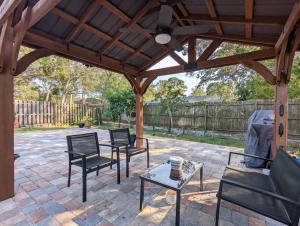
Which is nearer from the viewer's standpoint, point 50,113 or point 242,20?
point 242,20

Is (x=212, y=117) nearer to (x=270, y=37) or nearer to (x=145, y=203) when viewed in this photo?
(x=270, y=37)

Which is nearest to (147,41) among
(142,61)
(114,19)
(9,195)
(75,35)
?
(142,61)

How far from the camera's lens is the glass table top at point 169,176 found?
195 centimetres

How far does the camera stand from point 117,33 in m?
3.52

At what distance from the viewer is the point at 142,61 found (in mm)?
4902

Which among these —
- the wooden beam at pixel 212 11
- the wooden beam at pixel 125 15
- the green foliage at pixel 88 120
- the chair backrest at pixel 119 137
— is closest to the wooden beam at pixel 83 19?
the wooden beam at pixel 125 15

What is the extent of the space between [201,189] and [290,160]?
1310 mm

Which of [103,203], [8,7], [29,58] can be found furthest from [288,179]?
[29,58]

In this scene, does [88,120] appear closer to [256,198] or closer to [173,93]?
[173,93]

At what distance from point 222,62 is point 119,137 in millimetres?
2867

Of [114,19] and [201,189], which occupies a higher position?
[114,19]

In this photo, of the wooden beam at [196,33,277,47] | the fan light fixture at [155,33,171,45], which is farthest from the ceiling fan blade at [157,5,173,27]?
the wooden beam at [196,33,277,47]

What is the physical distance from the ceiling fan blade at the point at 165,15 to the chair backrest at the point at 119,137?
2285 millimetres

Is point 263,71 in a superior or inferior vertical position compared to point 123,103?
superior
